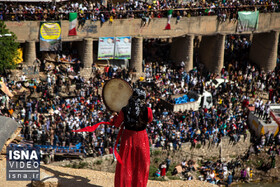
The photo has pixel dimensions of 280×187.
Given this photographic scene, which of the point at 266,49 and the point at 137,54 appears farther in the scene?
the point at 266,49

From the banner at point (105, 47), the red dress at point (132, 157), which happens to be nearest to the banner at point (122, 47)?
the banner at point (105, 47)

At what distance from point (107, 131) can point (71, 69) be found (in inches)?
368

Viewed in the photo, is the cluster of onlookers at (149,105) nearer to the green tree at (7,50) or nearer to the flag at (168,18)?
the green tree at (7,50)

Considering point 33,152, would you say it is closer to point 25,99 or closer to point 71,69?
point 25,99

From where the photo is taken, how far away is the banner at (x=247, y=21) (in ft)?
154

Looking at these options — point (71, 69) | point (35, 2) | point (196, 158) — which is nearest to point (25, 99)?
point (71, 69)

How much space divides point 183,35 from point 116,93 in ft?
87.7

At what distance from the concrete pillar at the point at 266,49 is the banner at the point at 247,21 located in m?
1.86

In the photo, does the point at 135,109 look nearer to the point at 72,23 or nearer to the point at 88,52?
the point at 72,23

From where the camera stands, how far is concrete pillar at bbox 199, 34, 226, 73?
4684cm

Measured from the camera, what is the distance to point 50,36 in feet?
137

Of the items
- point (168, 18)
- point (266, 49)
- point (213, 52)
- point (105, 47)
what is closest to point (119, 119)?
point (105, 47)

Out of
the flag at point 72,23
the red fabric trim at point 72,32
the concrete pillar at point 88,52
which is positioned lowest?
the concrete pillar at point 88,52

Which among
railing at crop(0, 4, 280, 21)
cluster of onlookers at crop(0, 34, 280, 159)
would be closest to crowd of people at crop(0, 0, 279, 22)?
railing at crop(0, 4, 280, 21)
